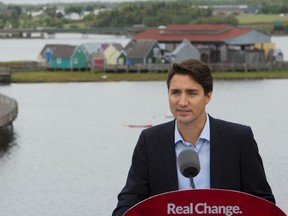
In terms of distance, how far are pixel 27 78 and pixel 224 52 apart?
2027 cm

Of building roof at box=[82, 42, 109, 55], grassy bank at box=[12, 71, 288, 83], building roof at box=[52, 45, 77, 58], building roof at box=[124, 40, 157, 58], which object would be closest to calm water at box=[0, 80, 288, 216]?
grassy bank at box=[12, 71, 288, 83]

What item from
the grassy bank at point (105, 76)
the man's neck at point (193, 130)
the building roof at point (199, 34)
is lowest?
the grassy bank at point (105, 76)

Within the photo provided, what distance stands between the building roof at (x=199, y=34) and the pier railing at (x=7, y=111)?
137 feet

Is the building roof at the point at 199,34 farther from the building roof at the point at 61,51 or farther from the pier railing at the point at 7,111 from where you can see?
the pier railing at the point at 7,111

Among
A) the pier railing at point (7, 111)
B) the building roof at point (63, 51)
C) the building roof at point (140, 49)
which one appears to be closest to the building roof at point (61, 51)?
the building roof at point (63, 51)

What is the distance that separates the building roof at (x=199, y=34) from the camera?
98.3m

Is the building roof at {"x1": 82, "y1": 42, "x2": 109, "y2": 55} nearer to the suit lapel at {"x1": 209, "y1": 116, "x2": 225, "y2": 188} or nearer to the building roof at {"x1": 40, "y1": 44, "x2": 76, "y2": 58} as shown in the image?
the building roof at {"x1": 40, "y1": 44, "x2": 76, "y2": 58}

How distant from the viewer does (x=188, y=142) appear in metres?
4.78

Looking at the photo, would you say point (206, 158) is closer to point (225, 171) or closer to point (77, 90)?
point (225, 171)

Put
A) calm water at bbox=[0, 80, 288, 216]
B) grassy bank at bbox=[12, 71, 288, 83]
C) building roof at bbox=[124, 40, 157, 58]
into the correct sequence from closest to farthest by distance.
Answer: calm water at bbox=[0, 80, 288, 216]
grassy bank at bbox=[12, 71, 288, 83]
building roof at bbox=[124, 40, 157, 58]

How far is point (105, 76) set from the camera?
92.6 metres

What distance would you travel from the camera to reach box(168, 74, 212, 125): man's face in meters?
4.61

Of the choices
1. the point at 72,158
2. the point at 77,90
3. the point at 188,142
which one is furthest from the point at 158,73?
the point at 188,142

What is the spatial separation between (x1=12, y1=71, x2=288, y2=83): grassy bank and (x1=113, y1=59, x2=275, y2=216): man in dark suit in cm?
8672
